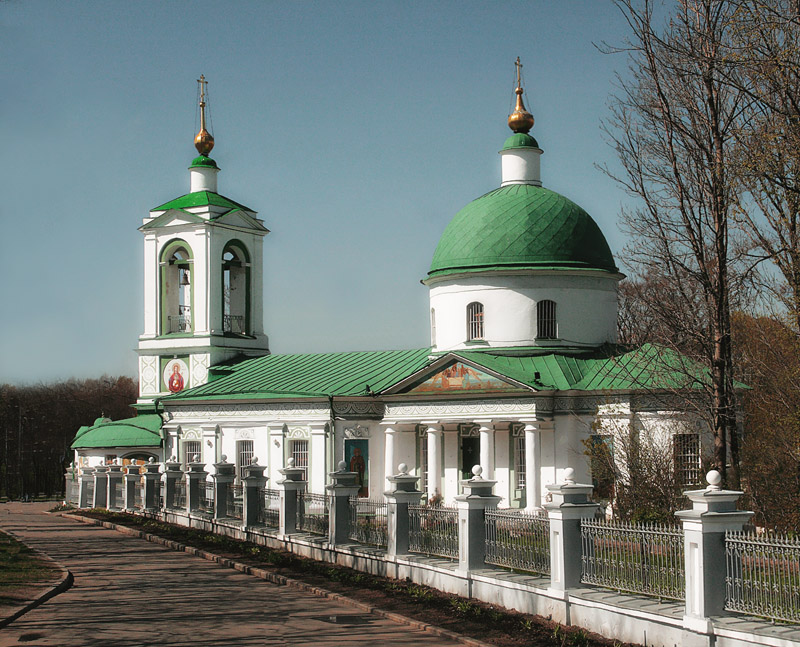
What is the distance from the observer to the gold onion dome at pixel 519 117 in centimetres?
3216

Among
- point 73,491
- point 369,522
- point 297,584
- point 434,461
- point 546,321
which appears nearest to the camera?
point 297,584

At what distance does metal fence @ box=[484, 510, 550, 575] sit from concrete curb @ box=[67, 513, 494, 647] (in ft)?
5.78

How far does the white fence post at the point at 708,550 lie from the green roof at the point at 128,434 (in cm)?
2945

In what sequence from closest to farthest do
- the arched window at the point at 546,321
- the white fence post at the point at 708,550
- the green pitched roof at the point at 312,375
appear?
the white fence post at the point at 708,550, the arched window at the point at 546,321, the green pitched roof at the point at 312,375

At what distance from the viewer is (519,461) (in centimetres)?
2836

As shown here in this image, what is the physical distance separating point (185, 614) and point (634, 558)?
5459 mm

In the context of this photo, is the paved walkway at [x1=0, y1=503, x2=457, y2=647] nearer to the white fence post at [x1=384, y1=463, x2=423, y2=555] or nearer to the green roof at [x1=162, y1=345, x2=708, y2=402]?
the white fence post at [x1=384, y1=463, x2=423, y2=555]

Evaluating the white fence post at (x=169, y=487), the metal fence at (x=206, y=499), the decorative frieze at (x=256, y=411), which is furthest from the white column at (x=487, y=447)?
the white fence post at (x=169, y=487)

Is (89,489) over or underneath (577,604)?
over

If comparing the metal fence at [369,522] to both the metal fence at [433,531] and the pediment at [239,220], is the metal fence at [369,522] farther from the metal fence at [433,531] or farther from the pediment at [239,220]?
the pediment at [239,220]

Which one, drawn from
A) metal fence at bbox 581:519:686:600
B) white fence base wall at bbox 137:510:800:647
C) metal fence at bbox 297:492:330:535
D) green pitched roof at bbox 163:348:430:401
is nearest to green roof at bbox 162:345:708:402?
green pitched roof at bbox 163:348:430:401

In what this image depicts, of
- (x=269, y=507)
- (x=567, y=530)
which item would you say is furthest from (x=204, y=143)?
(x=567, y=530)

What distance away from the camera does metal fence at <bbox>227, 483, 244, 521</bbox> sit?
23875 mm

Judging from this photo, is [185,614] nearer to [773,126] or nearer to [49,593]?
[49,593]
